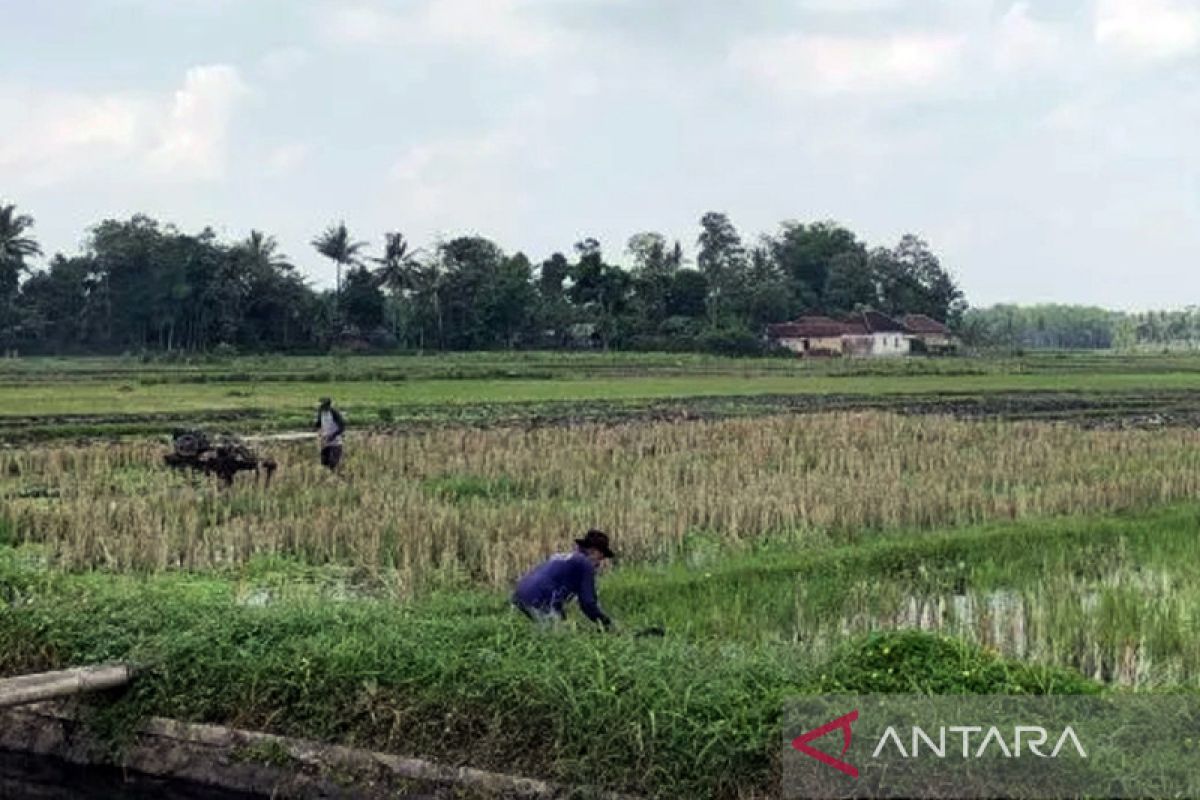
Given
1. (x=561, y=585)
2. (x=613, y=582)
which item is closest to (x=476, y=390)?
(x=613, y=582)

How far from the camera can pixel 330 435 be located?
637 inches

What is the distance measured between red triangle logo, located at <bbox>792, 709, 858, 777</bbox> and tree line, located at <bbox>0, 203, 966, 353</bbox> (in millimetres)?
55896

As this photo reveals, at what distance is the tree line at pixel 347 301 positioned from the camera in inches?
2339

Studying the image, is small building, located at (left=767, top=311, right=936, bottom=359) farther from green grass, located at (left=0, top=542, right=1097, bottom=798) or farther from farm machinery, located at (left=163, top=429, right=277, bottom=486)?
green grass, located at (left=0, top=542, right=1097, bottom=798)

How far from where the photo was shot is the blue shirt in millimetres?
7031

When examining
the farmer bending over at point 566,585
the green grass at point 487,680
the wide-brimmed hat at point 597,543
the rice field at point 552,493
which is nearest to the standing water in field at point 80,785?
the green grass at point 487,680

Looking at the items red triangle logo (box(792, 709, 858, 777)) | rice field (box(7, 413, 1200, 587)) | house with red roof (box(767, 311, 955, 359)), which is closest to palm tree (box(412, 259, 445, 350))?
house with red roof (box(767, 311, 955, 359))

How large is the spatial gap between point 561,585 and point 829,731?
2086mm

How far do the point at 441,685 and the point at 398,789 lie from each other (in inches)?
23.5

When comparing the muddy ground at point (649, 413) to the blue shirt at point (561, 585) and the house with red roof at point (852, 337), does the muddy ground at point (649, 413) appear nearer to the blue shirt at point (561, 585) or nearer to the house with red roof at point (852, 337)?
the blue shirt at point (561, 585)

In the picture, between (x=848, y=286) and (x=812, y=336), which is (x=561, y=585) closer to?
(x=812, y=336)

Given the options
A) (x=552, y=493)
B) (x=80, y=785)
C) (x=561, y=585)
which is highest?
(x=561, y=585)

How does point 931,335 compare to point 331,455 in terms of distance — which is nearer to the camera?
point 331,455

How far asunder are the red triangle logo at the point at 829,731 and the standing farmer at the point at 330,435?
11.2 metres
